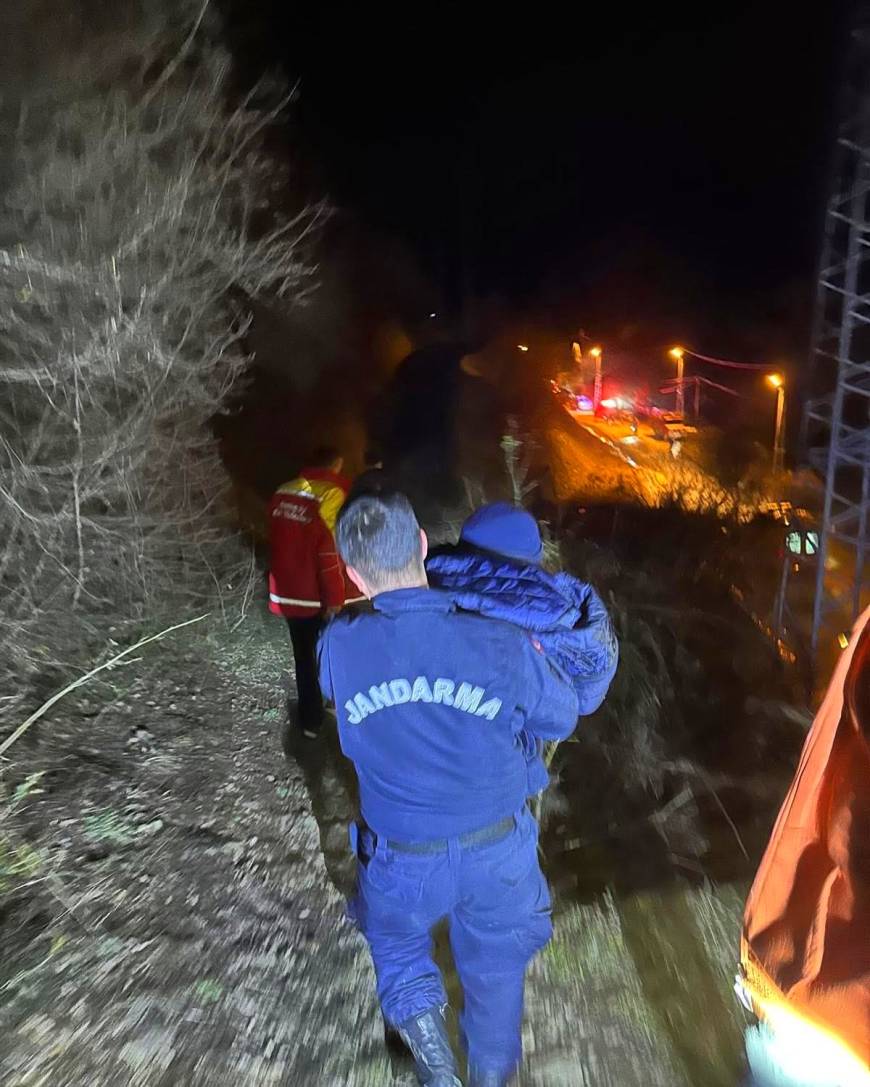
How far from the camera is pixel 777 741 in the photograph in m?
5.86

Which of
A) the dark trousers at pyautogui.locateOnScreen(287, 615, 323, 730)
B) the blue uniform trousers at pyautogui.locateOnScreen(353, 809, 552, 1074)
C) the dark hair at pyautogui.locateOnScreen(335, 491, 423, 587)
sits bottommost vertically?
the dark trousers at pyautogui.locateOnScreen(287, 615, 323, 730)

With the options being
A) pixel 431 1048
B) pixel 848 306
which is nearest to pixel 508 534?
pixel 431 1048

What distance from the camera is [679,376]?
36.1 m

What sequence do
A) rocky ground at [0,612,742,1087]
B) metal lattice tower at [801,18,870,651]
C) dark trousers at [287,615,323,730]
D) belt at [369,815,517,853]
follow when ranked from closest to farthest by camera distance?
1. belt at [369,815,517,853]
2. rocky ground at [0,612,742,1087]
3. dark trousers at [287,615,323,730]
4. metal lattice tower at [801,18,870,651]

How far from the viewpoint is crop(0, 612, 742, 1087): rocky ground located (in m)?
2.73

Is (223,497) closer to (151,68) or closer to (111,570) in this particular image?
(111,570)

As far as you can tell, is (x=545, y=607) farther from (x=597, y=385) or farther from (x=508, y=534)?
(x=597, y=385)

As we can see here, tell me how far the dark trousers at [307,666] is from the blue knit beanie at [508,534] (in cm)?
297

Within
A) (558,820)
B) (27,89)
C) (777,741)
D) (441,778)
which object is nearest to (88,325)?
(27,89)

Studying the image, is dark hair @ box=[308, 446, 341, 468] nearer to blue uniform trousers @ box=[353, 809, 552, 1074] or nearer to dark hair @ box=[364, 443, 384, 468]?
blue uniform trousers @ box=[353, 809, 552, 1074]

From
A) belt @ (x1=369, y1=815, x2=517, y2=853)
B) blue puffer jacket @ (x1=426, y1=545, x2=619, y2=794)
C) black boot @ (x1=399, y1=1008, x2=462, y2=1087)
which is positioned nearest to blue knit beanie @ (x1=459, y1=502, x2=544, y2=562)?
blue puffer jacket @ (x1=426, y1=545, x2=619, y2=794)

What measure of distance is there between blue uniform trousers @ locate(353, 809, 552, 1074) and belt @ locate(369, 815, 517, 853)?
1 cm

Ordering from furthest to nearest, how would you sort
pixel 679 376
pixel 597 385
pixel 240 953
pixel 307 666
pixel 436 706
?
pixel 597 385 < pixel 679 376 < pixel 307 666 < pixel 240 953 < pixel 436 706

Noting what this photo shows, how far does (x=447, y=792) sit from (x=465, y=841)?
176 mm
